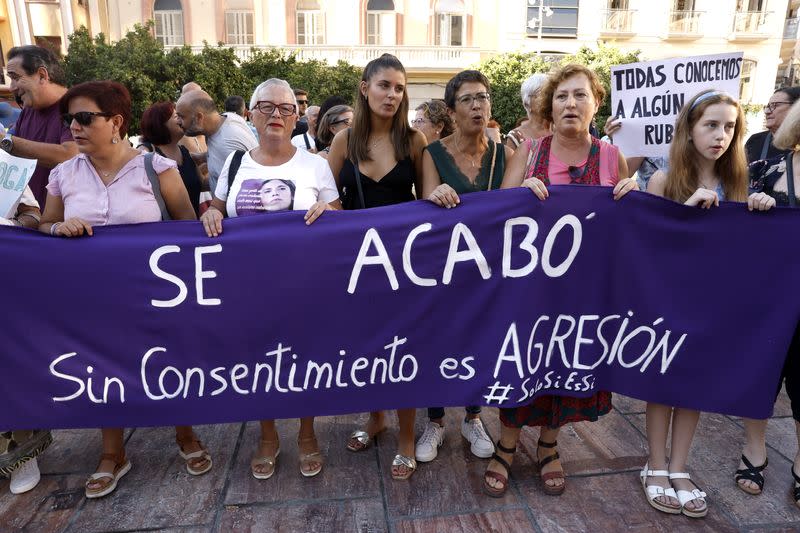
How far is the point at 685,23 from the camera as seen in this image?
95.7 feet

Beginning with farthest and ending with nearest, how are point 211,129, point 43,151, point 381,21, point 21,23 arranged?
point 381,21 < point 21,23 < point 211,129 < point 43,151

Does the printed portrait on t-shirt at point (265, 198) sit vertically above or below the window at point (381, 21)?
below

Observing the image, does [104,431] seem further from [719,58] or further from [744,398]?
Result: [719,58]

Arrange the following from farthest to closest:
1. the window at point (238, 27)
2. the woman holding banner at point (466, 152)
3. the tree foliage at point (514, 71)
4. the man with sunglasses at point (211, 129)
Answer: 1. the window at point (238, 27)
2. the tree foliage at point (514, 71)
3. the man with sunglasses at point (211, 129)
4. the woman holding banner at point (466, 152)

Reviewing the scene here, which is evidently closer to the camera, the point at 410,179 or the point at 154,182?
the point at 154,182

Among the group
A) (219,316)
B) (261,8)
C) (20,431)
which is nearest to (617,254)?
(219,316)

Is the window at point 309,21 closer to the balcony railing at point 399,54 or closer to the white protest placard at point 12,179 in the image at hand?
the balcony railing at point 399,54

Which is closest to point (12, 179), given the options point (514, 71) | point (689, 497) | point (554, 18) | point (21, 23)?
point (689, 497)

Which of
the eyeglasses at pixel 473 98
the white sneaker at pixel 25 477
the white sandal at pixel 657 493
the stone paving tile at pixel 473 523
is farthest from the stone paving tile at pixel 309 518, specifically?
the eyeglasses at pixel 473 98

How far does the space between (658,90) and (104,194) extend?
3340 mm

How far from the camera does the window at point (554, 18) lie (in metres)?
28.3

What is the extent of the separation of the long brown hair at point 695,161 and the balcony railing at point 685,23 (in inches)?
1247

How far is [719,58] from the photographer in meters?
3.42

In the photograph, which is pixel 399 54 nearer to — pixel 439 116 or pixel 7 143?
pixel 439 116
